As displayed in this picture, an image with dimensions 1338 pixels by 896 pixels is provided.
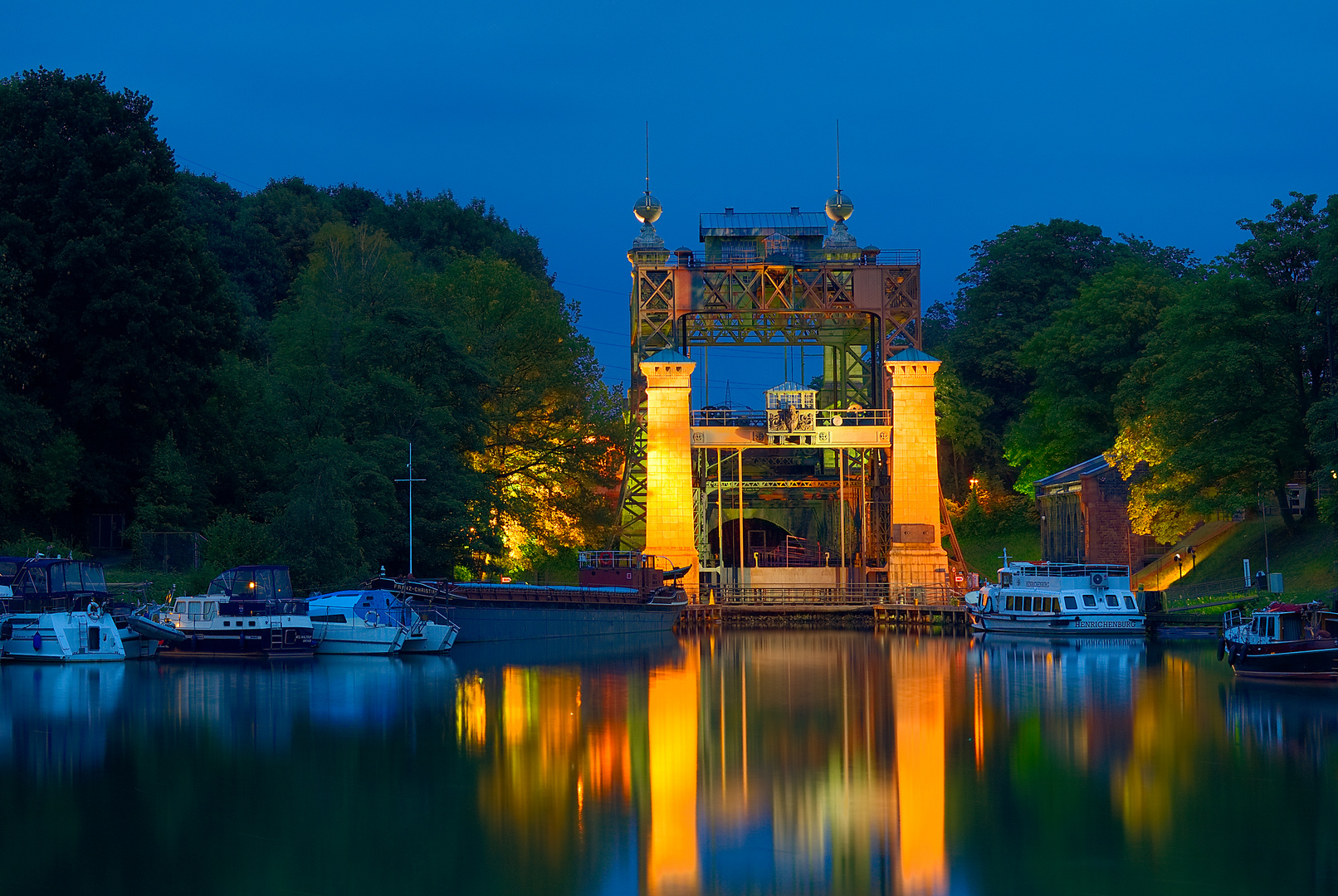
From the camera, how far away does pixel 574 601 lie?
53.6 meters

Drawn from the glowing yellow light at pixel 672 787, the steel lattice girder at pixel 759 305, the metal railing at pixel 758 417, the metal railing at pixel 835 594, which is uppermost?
the steel lattice girder at pixel 759 305

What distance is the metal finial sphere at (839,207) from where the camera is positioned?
70188 millimetres

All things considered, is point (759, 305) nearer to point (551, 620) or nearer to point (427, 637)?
point (551, 620)

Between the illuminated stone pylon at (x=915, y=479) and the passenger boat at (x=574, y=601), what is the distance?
10120 mm

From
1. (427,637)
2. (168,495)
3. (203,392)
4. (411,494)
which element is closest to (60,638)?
(427,637)

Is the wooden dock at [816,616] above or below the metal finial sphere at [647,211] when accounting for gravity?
below

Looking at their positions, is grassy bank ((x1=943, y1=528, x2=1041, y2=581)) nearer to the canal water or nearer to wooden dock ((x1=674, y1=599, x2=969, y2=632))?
wooden dock ((x1=674, y1=599, x2=969, y2=632))

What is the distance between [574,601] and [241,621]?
567 inches

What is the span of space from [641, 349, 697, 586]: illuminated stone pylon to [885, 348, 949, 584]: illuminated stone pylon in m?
9.04

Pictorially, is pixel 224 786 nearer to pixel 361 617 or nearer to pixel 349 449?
pixel 361 617

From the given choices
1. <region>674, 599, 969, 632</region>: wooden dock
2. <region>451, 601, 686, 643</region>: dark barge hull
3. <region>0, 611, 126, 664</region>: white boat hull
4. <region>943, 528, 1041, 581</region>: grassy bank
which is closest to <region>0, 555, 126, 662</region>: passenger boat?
<region>0, 611, 126, 664</region>: white boat hull

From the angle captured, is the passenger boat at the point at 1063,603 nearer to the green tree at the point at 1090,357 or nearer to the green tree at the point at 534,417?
the green tree at the point at 1090,357

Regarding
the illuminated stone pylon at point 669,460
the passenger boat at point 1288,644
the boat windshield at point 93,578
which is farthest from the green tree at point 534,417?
the passenger boat at point 1288,644

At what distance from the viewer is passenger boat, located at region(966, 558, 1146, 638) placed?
5150 cm
